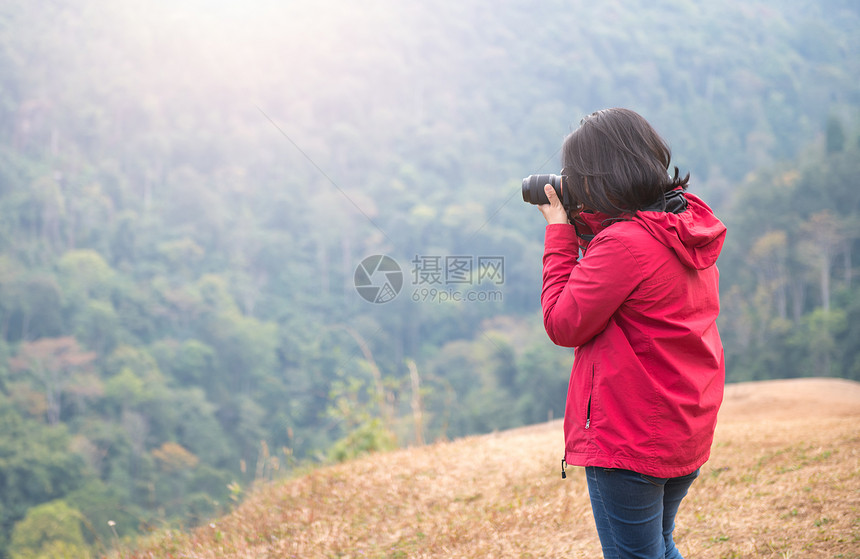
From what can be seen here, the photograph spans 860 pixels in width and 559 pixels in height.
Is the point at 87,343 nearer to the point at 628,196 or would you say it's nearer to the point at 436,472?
the point at 436,472

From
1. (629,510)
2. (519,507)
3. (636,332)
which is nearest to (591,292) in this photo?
(636,332)

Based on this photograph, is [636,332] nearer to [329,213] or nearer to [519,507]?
[519,507]

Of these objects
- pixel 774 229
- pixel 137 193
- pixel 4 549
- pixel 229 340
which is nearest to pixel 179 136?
pixel 137 193

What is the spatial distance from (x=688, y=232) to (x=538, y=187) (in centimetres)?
29

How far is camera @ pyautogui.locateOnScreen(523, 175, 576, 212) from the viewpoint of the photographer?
44.8 inches

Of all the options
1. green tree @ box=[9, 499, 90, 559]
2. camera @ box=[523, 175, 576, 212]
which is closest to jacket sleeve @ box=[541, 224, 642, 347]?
camera @ box=[523, 175, 576, 212]

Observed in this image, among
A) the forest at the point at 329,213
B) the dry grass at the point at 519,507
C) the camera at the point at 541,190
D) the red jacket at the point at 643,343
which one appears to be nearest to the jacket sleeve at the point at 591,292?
the red jacket at the point at 643,343

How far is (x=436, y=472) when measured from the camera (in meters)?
2.82

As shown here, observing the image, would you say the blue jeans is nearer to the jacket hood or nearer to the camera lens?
the jacket hood

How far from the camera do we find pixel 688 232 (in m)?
0.99

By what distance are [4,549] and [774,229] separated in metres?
25.2

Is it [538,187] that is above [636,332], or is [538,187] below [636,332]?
above

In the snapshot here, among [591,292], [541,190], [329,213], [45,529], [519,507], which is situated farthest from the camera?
[329,213]

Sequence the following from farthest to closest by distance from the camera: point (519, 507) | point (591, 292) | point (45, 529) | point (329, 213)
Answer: point (329, 213) → point (45, 529) → point (519, 507) → point (591, 292)
